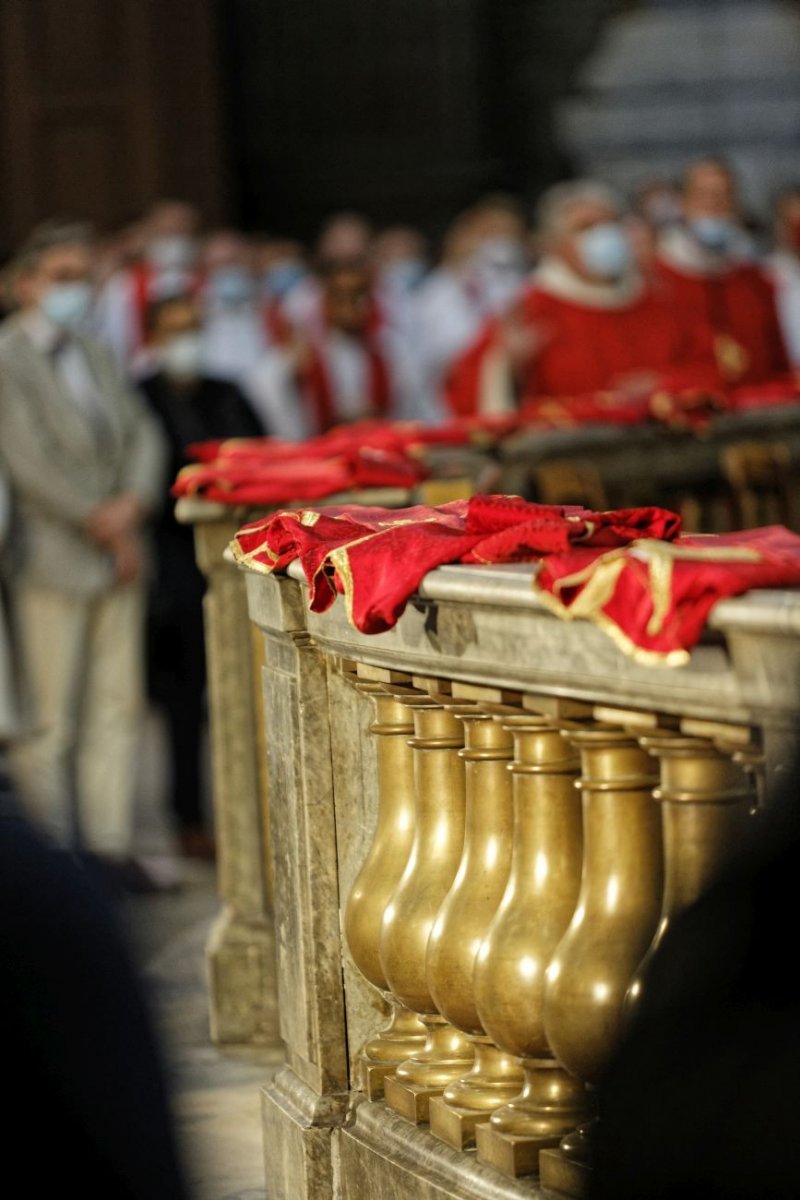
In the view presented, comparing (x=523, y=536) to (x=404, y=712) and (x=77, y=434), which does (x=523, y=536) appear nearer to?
(x=404, y=712)

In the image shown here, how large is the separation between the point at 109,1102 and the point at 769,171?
18.9m

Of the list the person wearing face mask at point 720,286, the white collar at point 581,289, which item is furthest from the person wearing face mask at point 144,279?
the white collar at point 581,289

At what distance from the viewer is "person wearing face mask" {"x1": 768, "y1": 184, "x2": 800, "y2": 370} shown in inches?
520

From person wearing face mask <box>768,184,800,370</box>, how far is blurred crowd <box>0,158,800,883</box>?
2cm

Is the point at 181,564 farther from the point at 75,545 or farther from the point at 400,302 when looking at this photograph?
the point at 400,302

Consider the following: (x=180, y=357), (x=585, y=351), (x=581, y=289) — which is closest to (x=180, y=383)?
(x=180, y=357)

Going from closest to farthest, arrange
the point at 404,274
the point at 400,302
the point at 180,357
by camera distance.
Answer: the point at 180,357 → the point at 400,302 → the point at 404,274

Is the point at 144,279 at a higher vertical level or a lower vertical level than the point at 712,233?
lower

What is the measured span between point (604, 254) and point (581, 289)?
165 millimetres

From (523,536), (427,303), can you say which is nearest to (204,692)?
(523,536)

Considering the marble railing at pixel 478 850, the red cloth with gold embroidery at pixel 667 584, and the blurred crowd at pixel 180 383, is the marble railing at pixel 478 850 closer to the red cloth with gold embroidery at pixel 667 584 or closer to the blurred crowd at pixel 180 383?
the red cloth with gold embroidery at pixel 667 584

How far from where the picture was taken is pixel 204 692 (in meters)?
8.02

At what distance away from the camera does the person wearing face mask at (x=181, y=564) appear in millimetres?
7633

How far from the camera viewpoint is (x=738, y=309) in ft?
33.7
